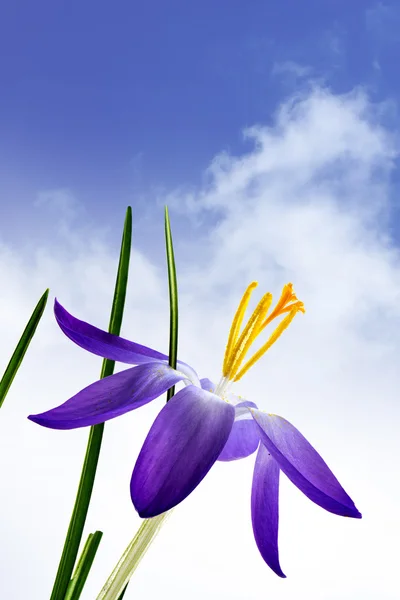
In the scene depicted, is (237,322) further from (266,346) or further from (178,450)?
(178,450)

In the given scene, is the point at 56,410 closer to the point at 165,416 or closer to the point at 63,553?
the point at 165,416

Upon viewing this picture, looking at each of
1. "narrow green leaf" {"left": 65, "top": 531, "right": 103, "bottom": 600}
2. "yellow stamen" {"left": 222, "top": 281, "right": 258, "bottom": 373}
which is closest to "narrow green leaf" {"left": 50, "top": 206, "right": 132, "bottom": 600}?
"narrow green leaf" {"left": 65, "top": 531, "right": 103, "bottom": 600}

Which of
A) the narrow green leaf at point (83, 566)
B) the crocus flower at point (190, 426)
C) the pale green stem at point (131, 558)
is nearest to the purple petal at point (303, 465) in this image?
the crocus flower at point (190, 426)

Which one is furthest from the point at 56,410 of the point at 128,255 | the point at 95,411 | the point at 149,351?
the point at 128,255

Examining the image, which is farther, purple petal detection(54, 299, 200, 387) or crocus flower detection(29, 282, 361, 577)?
purple petal detection(54, 299, 200, 387)

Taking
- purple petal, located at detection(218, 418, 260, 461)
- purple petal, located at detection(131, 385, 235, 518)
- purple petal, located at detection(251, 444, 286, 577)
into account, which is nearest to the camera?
purple petal, located at detection(131, 385, 235, 518)

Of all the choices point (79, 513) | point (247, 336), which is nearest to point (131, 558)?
point (79, 513)

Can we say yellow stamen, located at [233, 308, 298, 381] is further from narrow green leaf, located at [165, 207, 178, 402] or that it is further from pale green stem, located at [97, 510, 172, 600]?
pale green stem, located at [97, 510, 172, 600]

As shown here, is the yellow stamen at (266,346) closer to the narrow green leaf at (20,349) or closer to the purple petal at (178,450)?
the purple petal at (178,450)
